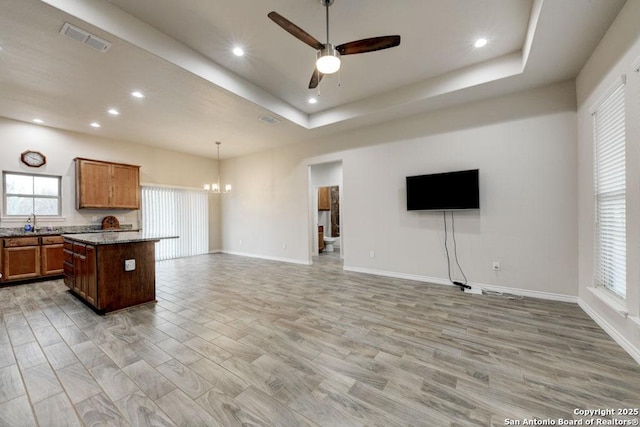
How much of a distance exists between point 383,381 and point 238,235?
6865mm

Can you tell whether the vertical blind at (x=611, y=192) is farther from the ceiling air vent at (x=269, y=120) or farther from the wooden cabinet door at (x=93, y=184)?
the wooden cabinet door at (x=93, y=184)

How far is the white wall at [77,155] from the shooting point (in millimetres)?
5027

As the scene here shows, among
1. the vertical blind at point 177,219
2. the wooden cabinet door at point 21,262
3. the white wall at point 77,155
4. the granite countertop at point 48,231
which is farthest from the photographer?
the vertical blind at point 177,219

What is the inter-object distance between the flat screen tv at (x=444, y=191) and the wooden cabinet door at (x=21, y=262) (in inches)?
276

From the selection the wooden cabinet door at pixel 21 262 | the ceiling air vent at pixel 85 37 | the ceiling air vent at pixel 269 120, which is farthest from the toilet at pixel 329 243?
the ceiling air vent at pixel 85 37

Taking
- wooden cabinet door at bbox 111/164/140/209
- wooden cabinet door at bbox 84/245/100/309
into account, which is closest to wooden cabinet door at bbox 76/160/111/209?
wooden cabinet door at bbox 111/164/140/209

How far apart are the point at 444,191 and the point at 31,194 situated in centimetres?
808

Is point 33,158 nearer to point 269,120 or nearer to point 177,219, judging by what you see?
point 177,219

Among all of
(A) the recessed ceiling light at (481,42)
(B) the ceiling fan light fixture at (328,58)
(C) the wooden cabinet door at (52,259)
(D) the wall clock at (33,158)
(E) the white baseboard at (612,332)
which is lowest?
(E) the white baseboard at (612,332)

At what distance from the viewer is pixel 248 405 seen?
65.8 inches

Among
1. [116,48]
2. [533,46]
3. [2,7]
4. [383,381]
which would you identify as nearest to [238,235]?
[116,48]

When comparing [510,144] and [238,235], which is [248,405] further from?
[238,235]

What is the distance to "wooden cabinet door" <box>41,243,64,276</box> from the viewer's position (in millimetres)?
4887

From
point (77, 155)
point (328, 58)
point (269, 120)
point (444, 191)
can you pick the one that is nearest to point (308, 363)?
point (328, 58)
